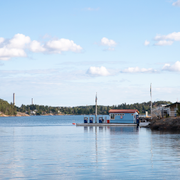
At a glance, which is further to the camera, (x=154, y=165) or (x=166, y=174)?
(x=154, y=165)

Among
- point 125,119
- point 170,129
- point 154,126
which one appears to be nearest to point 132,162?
point 170,129

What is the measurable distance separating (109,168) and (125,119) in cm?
7277

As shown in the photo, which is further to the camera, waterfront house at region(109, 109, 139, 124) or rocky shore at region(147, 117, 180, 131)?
waterfront house at region(109, 109, 139, 124)

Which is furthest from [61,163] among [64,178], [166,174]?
[166,174]

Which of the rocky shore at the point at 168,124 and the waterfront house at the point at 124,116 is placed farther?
the waterfront house at the point at 124,116

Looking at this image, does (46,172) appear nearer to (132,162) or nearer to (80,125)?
(132,162)

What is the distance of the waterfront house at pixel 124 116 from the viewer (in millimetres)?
96250

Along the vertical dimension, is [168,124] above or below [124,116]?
below

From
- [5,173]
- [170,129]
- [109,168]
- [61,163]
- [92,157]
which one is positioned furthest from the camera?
[170,129]

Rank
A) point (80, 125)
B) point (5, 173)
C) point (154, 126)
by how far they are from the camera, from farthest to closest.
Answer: point (80, 125), point (154, 126), point (5, 173)

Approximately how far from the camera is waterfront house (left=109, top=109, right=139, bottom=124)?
96.2 metres

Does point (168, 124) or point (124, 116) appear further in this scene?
point (124, 116)

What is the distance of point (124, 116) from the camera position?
97.0 meters

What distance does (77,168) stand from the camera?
974 inches
